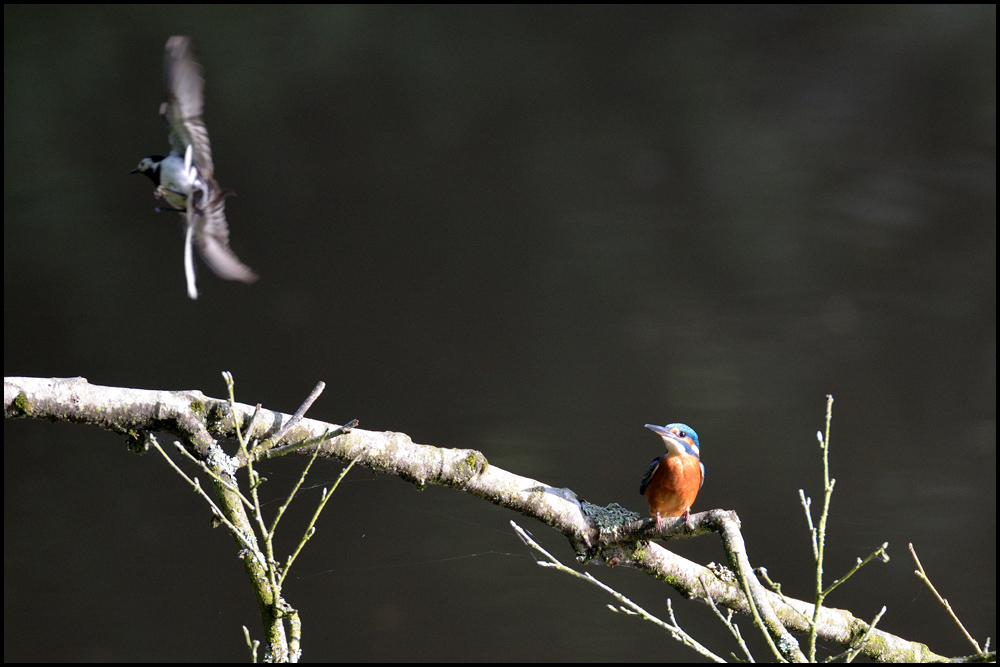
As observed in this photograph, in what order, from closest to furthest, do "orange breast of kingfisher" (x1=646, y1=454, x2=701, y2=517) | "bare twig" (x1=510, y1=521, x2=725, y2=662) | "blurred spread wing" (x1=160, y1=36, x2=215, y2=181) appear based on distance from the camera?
"bare twig" (x1=510, y1=521, x2=725, y2=662) → "blurred spread wing" (x1=160, y1=36, x2=215, y2=181) → "orange breast of kingfisher" (x1=646, y1=454, x2=701, y2=517)

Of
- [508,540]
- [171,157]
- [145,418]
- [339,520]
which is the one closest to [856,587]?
[508,540]

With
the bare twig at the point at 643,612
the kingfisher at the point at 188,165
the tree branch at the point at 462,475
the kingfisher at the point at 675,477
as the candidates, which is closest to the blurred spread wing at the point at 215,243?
the kingfisher at the point at 188,165

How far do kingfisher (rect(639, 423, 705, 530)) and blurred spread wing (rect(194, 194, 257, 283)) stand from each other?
0.59 meters

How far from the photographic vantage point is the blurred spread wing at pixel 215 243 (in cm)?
91

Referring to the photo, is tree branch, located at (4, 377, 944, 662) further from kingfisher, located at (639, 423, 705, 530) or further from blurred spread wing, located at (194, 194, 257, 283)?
blurred spread wing, located at (194, 194, 257, 283)

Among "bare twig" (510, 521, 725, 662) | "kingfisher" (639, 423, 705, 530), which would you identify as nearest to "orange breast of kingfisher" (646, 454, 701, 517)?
"kingfisher" (639, 423, 705, 530)

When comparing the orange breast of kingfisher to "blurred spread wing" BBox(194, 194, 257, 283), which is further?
the orange breast of kingfisher

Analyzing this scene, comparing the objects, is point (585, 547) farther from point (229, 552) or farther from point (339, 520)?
point (229, 552)

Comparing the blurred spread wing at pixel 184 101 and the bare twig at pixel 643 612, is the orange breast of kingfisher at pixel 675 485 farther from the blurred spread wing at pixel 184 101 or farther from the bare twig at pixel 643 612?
the blurred spread wing at pixel 184 101

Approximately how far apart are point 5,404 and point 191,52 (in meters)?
0.47

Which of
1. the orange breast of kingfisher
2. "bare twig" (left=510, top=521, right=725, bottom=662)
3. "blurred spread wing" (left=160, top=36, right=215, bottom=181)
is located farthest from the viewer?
the orange breast of kingfisher

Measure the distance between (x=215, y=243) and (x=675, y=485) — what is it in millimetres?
702

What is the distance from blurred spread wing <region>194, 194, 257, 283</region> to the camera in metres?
0.91

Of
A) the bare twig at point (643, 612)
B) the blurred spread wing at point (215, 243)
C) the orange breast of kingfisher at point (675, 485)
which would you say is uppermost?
the blurred spread wing at point (215, 243)
